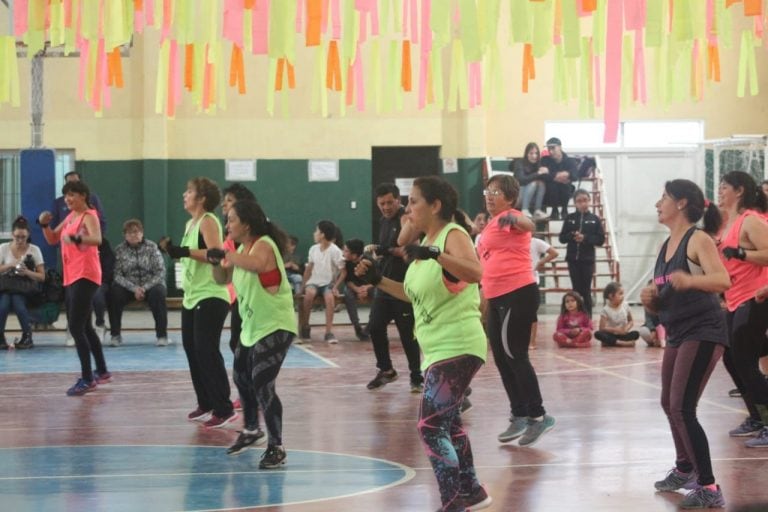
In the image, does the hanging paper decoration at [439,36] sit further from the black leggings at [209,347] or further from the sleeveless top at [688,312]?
the sleeveless top at [688,312]

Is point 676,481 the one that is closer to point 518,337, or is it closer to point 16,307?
point 518,337

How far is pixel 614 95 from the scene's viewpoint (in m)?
10.5

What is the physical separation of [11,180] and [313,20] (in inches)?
424

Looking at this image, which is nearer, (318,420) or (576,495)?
(576,495)

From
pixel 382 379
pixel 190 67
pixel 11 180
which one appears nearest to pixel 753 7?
pixel 382 379

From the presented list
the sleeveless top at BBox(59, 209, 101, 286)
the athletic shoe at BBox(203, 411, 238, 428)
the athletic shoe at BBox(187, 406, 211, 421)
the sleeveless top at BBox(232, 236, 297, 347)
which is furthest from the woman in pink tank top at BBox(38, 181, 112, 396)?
the sleeveless top at BBox(232, 236, 297, 347)

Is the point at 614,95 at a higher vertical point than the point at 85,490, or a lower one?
higher

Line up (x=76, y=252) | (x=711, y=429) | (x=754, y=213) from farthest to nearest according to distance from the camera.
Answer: (x=76, y=252) → (x=711, y=429) → (x=754, y=213)

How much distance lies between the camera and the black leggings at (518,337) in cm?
795

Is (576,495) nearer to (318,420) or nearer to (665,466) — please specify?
(665,466)

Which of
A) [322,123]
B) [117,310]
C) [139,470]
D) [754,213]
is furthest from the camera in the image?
[322,123]

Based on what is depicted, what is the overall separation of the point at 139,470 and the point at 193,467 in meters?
0.30

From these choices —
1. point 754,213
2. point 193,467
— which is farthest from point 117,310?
point 754,213

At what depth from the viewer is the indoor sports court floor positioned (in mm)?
6344
